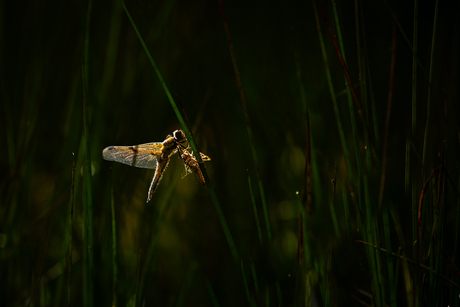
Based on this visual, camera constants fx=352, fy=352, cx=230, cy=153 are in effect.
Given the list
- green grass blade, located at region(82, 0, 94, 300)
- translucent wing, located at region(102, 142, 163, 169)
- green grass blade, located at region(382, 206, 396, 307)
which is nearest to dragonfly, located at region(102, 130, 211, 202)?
translucent wing, located at region(102, 142, 163, 169)

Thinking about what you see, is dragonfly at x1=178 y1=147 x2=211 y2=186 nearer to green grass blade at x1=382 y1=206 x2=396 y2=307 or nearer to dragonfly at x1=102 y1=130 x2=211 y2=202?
dragonfly at x1=102 y1=130 x2=211 y2=202

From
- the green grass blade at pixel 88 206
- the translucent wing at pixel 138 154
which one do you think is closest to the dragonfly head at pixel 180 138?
the translucent wing at pixel 138 154

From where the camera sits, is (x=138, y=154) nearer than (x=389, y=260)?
No

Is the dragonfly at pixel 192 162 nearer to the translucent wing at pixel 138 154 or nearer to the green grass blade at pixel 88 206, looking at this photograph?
the translucent wing at pixel 138 154

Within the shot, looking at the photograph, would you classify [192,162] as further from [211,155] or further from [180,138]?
[211,155]

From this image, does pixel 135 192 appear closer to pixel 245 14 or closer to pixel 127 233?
pixel 127 233

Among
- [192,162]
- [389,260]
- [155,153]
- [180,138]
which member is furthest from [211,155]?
[389,260]

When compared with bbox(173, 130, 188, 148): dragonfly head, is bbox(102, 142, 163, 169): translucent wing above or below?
below

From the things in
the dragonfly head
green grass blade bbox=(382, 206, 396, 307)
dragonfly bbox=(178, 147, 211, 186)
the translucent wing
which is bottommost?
green grass blade bbox=(382, 206, 396, 307)
